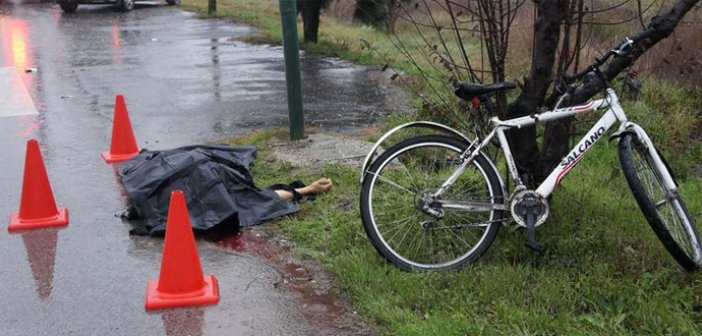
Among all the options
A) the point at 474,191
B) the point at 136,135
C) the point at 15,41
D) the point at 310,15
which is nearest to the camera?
the point at 474,191

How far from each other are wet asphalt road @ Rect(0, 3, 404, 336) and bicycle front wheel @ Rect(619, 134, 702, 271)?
64.9 inches

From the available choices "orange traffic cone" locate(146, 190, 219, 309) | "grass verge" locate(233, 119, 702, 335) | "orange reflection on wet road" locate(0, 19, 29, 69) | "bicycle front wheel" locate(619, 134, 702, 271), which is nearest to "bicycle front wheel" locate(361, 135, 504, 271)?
"grass verge" locate(233, 119, 702, 335)

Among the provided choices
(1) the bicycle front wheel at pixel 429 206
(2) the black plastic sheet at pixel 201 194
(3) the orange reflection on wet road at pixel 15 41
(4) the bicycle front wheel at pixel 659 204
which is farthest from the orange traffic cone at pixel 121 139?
(3) the orange reflection on wet road at pixel 15 41

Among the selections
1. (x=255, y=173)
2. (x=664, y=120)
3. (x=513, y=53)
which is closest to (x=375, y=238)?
(x=255, y=173)

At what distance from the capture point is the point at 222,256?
496 cm

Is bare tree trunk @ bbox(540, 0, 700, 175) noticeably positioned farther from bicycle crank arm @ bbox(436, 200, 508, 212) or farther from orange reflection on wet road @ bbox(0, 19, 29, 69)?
orange reflection on wet road @ bbox(0, 19, 29, 69)

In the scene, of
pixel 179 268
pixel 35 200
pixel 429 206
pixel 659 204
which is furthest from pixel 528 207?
pixel 35 200

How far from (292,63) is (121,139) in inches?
68.9

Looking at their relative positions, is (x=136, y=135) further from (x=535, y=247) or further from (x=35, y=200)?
(x=535, y=247)

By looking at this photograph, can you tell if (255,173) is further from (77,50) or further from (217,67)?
(77,50)

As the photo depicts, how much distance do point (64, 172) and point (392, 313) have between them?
160 inches

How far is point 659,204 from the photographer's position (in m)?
4.25

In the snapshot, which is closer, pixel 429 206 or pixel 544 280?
pixel 544 280

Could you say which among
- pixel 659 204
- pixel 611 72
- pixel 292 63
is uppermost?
pixel 611 72
